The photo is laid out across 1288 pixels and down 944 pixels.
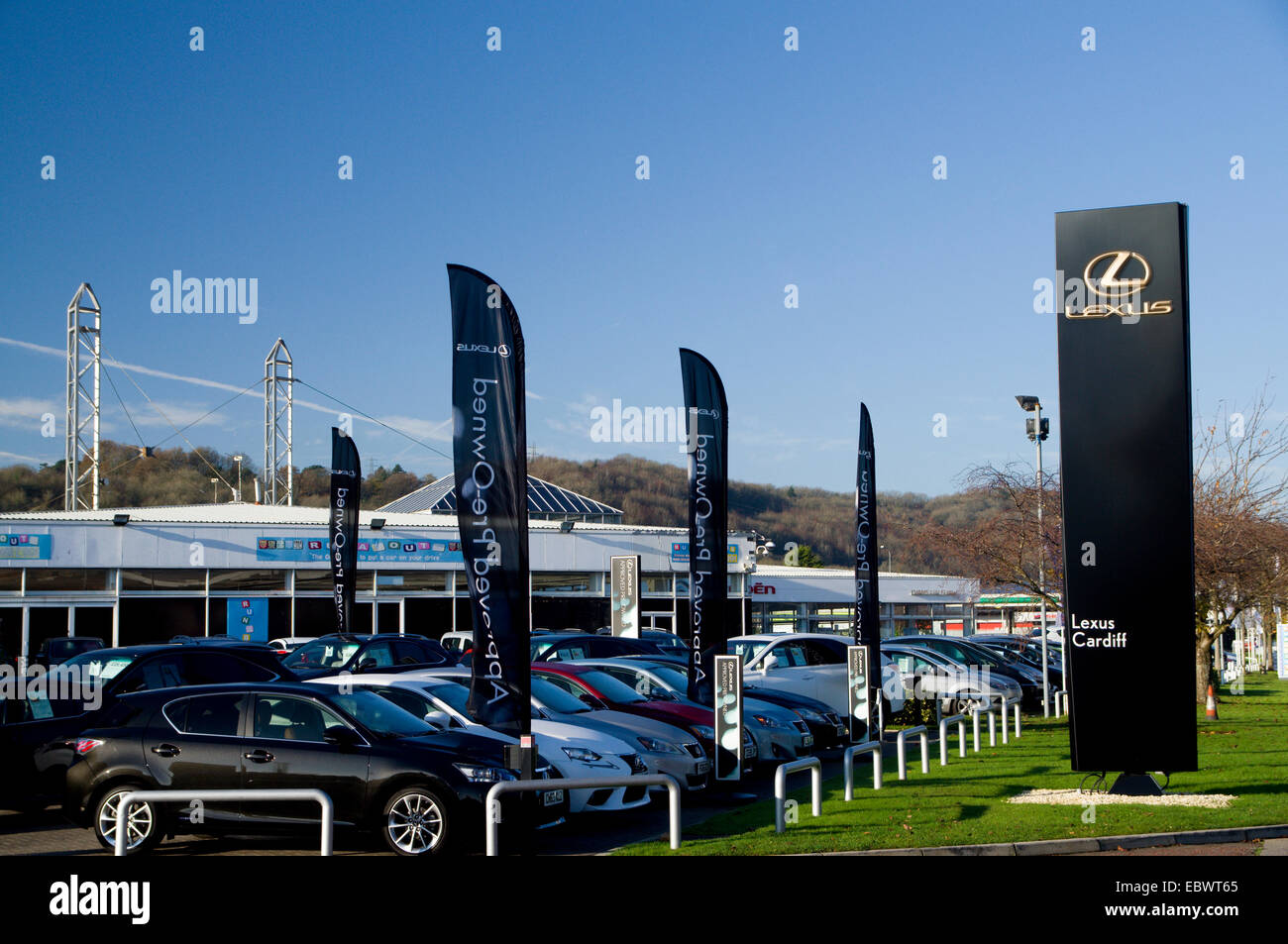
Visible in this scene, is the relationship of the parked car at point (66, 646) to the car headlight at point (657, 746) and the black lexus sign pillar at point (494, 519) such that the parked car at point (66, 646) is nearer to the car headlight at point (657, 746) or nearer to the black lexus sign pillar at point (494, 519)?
the car headlight at point (657, 746)

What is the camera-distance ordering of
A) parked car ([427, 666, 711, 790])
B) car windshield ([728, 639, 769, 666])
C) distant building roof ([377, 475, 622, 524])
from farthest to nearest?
distant building roof ([377, 475, 622, 524])
car windshield ([728, 639, 769, 666])
parked car ([427, 666, 711, 790])

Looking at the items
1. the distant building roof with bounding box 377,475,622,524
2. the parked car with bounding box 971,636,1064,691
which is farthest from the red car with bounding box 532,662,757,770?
the distant building roof with bounding box 377,475,622,524

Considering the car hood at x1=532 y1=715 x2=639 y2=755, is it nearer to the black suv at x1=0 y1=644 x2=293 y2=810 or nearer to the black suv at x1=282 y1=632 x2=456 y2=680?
the black suv at x1=0 y1=644 x2=293 y2=810

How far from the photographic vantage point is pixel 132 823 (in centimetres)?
1028

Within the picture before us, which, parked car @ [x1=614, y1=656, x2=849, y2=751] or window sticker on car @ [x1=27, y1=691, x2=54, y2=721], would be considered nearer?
window sticker on car @ [x1=27, y1=691, x2=54, y2=721]

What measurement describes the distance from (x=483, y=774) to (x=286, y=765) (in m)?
1.75

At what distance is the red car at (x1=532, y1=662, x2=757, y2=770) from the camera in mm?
15156

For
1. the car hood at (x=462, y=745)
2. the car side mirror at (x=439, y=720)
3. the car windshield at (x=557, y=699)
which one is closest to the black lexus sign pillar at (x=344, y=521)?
the car windshield at (x=557, y=699)

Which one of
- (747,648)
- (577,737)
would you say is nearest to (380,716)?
(577,737)

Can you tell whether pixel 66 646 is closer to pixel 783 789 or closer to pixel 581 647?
pixel 581 647

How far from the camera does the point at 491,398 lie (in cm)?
1177

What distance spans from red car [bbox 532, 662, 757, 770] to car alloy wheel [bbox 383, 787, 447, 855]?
5.28 metres
